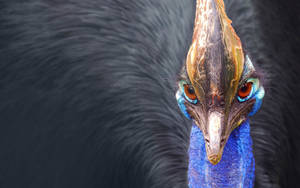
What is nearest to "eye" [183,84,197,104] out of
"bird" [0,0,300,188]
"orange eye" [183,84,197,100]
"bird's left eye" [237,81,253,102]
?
"orange eye" [183,84,197,100]

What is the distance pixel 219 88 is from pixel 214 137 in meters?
0.15

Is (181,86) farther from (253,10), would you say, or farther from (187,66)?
(253,10)

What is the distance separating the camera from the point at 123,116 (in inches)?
96.1

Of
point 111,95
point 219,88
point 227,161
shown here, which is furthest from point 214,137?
point 111,95

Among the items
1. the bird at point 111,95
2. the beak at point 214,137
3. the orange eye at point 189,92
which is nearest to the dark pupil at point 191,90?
the orange eye at point 189,92

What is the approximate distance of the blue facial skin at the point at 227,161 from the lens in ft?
6.41

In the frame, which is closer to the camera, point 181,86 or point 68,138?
point 181,86

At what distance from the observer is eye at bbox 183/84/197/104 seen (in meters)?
1.84

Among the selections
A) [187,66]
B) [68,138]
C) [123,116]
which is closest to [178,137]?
[123,116]

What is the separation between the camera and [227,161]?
196 cm

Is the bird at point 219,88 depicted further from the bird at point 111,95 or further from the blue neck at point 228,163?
the bird at point 111,95

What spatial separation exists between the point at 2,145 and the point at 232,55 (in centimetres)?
125

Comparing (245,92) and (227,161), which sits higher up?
(245,92)

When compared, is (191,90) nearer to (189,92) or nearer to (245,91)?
(189,92)
